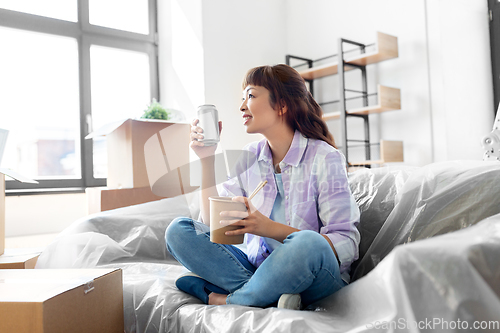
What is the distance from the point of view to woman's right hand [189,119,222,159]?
102 centimetres

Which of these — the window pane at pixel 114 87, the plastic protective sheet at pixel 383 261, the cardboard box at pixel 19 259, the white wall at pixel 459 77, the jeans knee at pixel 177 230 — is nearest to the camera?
the plastic protective sheet at pixel 383 261

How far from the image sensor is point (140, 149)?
7.04 ft

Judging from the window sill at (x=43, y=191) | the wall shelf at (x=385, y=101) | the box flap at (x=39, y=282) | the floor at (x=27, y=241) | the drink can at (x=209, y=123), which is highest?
the wall shelf at (x=385, y=101)

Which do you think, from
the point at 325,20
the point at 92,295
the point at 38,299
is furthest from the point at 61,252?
the point at 325,20

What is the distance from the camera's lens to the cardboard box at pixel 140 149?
211 cm

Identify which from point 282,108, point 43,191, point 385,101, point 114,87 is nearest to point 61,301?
point 282,108

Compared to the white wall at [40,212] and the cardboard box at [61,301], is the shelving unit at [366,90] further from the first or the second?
the cardboard box at [61,301]

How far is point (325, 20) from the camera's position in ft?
10.1

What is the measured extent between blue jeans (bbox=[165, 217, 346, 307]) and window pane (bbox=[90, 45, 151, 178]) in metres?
1.89

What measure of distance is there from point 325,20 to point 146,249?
2.32 metres

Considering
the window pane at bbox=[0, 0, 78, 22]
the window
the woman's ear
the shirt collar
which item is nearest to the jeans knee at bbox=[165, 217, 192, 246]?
the shirt collar

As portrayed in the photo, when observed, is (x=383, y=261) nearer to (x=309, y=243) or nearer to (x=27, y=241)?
(x=309, y=243)

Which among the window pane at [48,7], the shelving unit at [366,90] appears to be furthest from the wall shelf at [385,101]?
the window pane at [48,7]

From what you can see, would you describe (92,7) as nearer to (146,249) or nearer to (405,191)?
(146,249)
